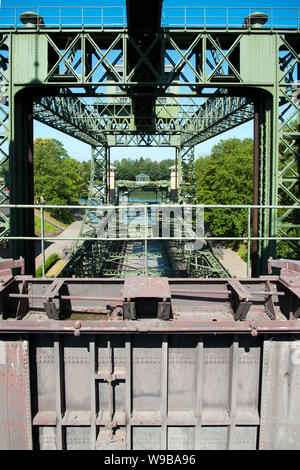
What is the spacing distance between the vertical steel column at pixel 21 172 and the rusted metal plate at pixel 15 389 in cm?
493

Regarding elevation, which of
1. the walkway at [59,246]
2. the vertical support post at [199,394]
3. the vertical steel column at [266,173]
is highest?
the vertical steel column at [266,173]

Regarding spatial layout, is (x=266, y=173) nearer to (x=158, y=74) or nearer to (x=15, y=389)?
(x=158, y=74)

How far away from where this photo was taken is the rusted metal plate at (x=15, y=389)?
17.4ft

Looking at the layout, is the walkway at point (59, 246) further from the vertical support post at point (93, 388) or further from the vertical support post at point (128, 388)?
the vertical support post at point (128, 388)

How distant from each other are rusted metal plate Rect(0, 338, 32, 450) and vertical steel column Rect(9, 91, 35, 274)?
4.93 meters

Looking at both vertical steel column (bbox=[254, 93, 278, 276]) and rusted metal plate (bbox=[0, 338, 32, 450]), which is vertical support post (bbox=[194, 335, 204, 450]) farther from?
vertical steel column (bbox=[254, 93, 278, 276])

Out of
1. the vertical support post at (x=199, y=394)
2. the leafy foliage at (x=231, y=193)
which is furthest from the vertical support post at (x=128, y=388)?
the leafy foliage at (x=231, y=193)

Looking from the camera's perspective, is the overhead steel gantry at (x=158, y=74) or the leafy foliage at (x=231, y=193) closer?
the overhead steel gantry at (x=158, y=74)

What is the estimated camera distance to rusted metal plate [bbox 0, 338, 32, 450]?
5.29 meters

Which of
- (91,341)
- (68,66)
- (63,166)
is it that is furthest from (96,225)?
(63,166)

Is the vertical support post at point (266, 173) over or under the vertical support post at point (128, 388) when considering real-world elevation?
over

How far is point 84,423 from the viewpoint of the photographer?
5.37 m

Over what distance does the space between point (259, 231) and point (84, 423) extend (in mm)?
7483
